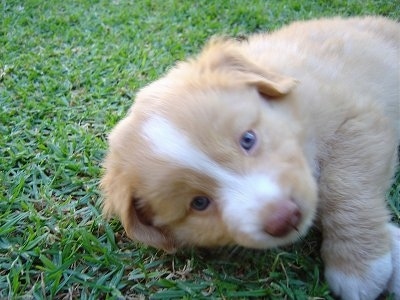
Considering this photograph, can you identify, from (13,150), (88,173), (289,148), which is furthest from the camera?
(13,150)

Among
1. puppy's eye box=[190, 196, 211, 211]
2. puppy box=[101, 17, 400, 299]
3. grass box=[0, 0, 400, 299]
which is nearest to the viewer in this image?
puppy box=[101, 17, 400, 299]

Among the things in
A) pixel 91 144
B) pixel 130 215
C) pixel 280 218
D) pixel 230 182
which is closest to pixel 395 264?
pixel 280 218

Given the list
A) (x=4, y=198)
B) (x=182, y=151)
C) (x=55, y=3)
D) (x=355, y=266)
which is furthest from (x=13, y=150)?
(x=55, y=3)

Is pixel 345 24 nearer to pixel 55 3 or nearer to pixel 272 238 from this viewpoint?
pixel 272 238

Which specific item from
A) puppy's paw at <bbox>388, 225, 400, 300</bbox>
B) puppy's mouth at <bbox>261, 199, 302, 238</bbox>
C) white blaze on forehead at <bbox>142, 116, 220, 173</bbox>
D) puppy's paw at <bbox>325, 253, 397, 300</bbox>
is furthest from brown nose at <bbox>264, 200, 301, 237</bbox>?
puppy's paw at <bbox>388, 225, 400, 300</bbox>

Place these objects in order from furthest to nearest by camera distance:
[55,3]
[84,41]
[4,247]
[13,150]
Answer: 1. [55,3]
2. [84,41]
3. [13,150]
4. [4,247]

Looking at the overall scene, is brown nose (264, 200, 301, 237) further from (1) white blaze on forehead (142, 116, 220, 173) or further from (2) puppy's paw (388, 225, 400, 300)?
(2) puppy's paw (388, 225, 400, 300)
